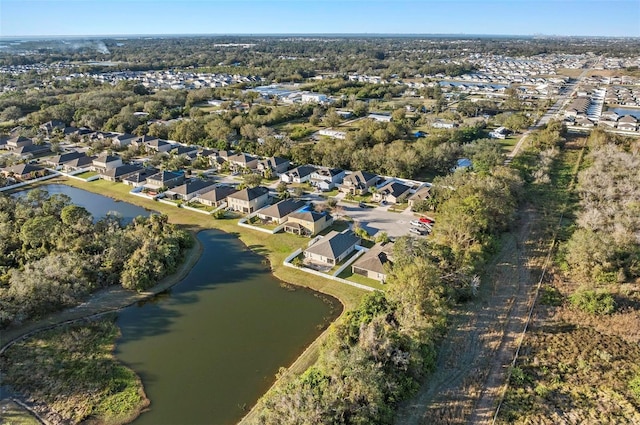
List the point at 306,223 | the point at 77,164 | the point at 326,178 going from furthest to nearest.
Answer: the point at 77,164
the point at 326,178
the point at 306,223

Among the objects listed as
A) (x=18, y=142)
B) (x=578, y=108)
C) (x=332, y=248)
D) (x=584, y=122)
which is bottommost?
(x=332, y=248)

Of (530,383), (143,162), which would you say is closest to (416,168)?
(530,383)

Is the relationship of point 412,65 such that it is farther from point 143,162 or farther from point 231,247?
point 231,247

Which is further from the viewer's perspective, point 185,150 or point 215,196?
point 185,150

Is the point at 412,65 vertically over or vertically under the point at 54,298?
over

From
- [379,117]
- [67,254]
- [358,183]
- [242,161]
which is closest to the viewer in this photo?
[67,254]

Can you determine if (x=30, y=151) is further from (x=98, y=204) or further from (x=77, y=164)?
(x=98, y=204)

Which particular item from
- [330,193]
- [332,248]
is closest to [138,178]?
[330,193]

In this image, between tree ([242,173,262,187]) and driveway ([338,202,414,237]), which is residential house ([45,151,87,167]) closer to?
tree ([242,173,262,187])

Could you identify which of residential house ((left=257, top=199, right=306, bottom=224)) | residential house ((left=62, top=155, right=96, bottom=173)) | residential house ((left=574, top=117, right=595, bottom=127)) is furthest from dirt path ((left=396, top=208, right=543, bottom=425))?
residential house ((left=574, top=117, right=595, bottom=127))
